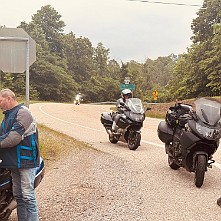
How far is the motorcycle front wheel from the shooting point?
37.0 feet

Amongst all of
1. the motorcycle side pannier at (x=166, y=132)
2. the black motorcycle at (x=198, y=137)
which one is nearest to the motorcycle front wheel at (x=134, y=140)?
the motorcycle side pannier at (x=166, y=132)

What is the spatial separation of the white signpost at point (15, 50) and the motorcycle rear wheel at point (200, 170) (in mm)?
3339

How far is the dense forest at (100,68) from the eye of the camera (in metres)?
46.2

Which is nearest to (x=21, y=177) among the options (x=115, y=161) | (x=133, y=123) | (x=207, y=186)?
(x=207, y=186)

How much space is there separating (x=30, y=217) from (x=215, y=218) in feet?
7.68

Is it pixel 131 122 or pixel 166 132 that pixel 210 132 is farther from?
pixel 131 122

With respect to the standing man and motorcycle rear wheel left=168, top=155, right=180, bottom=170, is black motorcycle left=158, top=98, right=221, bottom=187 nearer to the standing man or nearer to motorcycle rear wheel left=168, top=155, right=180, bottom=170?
motorcycle rear wheel left=168, top=155, right=180, bottom=170

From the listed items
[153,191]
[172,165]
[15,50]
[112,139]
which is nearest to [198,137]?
Answer: [153,191]

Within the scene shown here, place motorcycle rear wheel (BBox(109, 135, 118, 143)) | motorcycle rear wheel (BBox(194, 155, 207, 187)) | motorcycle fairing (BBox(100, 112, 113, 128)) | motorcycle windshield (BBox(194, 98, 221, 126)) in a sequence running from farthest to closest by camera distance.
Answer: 1. motorcycle fairing (BBox(100, 112, 113, 128))
2. motorcycle rear wheel (BBox(109, 135, 118, 143))
3. motorcycle windshield (BBox(194, 98, 221, 126))
4. motorcycle rear wheel (BBox(194, 155, 207, 187))

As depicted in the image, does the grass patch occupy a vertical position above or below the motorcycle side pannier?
below

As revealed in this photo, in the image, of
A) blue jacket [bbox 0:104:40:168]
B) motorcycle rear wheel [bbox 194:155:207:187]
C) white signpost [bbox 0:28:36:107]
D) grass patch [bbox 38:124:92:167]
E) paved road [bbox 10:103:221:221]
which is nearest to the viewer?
blue jacket [bbox 0:104:40:168]

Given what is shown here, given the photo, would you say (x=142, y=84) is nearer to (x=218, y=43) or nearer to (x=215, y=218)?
(x=218, y=43)

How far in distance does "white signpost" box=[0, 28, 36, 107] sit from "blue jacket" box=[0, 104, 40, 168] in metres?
3.34

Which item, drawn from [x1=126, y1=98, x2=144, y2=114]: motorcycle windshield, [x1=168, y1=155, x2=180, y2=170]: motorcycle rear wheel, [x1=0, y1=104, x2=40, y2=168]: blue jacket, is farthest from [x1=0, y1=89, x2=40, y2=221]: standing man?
[x1=126, y1=98, x2=144, y2=114]: motorcycle windshield
